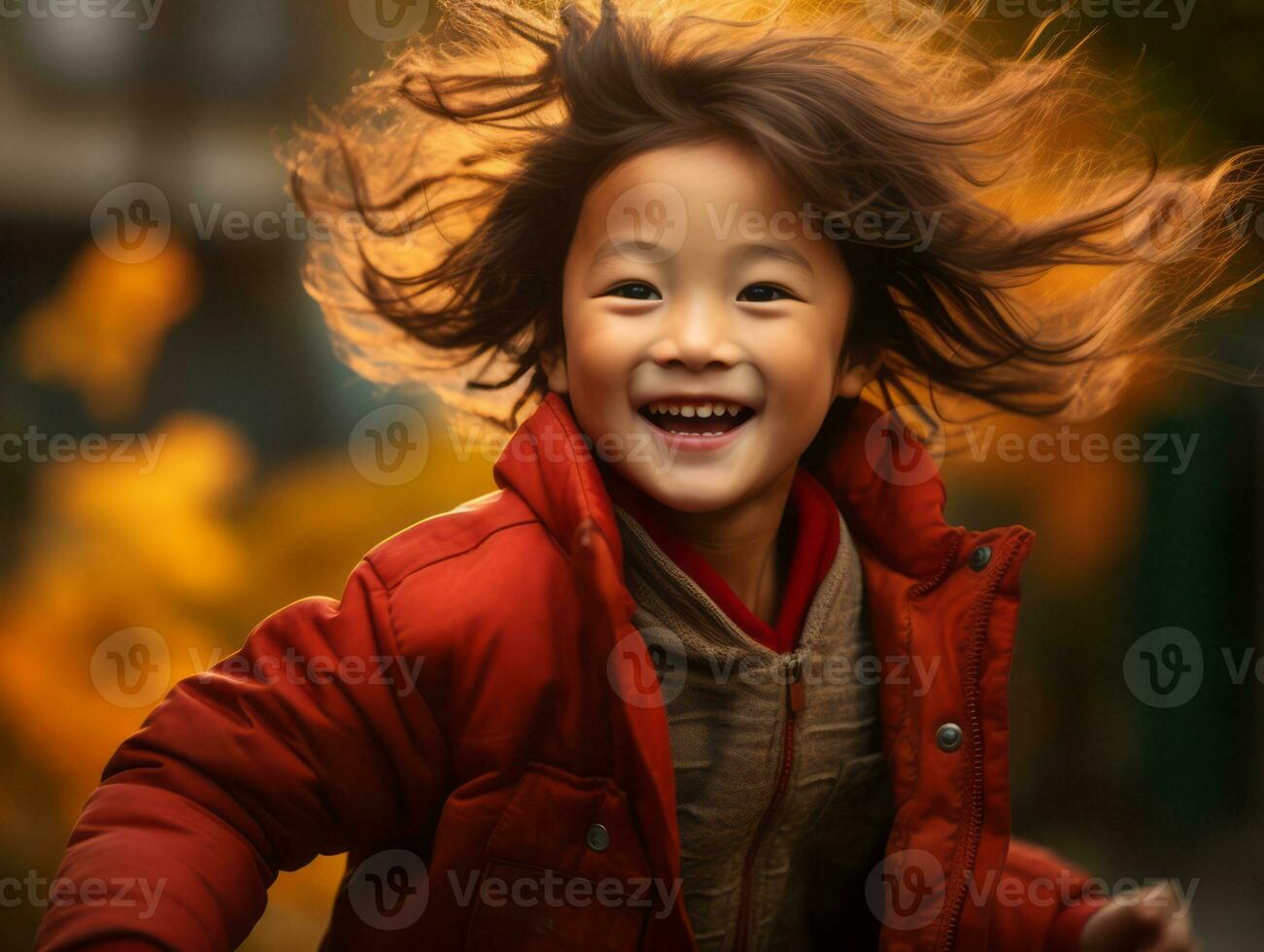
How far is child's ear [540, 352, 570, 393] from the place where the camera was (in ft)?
2.73

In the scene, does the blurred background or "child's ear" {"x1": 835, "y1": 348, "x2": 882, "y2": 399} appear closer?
"child's ear" {"x1": 835, "y1": 348, "x2": 882, "y2": 399}

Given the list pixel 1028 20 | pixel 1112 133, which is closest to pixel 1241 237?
pixel 1112 133

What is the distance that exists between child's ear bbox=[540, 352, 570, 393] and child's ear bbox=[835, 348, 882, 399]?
0.17 metres

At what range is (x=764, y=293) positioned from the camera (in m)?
0.76

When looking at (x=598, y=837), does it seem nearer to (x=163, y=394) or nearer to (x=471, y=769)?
(x=471, y=769)

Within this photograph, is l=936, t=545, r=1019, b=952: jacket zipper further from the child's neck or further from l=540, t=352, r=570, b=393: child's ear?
l=540, t=352, r=570, b=393: child's ear

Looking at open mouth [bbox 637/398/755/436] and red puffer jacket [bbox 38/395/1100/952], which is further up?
open mouth [bbox 637/398/755/436]

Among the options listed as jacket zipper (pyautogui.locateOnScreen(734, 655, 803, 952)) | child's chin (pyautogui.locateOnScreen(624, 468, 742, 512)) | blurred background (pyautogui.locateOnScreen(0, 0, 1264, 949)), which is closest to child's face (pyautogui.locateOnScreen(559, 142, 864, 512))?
child's chin (pyautogui.locateOnScreen(624, 468, 742, 512))

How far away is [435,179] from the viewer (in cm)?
88

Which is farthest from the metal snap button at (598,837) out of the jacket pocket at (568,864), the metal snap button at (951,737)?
the metal snap button at (951,737)

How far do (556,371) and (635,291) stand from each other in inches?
4.2

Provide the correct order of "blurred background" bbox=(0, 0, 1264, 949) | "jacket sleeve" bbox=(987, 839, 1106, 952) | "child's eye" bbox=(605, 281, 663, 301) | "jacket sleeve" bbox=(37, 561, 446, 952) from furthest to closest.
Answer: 1. "blurred background" bbox=(0, 0, 1264, 949)
2. "jacket sleeve" bbox=(987, 839, 1106, 952)
3. "child's eye" bbox=(605, 281, 663, 301)
4. "jacket sleeve" bbox=(37, 561, 446, 952)

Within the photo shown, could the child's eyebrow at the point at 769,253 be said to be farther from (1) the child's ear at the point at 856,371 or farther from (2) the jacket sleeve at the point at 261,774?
(2) the jacket sleeve at the point at 261,774

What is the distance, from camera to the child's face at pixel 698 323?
A: 739 millimetres
